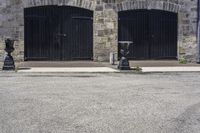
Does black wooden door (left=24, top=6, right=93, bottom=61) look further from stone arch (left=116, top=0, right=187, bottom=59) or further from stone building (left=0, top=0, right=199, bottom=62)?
stone arch (left=116, top=0, right=187, bottom=59)

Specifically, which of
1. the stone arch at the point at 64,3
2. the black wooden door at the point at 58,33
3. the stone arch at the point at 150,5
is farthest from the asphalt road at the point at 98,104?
the stone arch at the point at 150,5

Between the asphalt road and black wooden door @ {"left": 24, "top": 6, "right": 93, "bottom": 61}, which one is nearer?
the asphalt road

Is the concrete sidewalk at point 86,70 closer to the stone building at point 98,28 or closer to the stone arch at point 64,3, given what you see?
the stone building at point 98,28

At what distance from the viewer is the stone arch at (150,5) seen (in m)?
23.1

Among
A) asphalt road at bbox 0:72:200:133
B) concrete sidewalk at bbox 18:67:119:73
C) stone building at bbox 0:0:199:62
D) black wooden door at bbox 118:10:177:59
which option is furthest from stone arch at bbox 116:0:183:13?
asphalt road at bbox 0:72:200:133

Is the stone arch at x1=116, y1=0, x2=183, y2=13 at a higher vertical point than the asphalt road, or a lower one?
higher

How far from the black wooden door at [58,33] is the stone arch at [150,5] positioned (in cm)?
165

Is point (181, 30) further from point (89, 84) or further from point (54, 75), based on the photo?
point (89, 84)

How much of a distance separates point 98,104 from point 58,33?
41.5 ft

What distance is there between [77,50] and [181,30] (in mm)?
5329

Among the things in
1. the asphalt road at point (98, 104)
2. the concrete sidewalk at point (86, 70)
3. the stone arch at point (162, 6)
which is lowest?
the asphalt road at point (98, 104)

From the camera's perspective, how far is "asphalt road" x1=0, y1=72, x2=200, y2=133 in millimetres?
8320

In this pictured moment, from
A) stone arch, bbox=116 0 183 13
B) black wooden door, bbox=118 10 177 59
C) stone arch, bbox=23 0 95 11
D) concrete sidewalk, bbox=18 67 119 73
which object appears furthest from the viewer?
black wooden door, bbox=118 10 177 59

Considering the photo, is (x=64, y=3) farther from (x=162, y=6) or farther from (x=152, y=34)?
(x=162, y=6)
